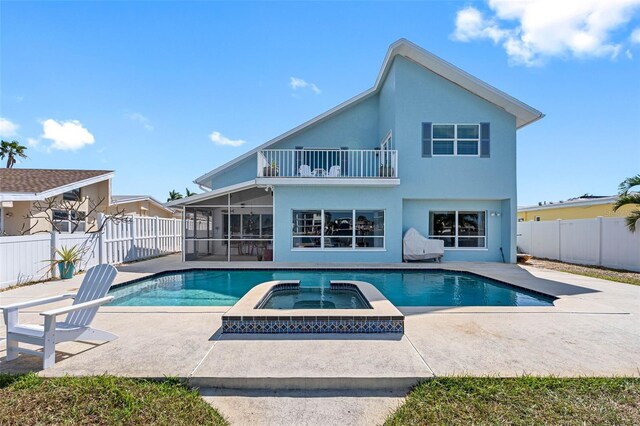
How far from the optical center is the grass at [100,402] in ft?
9.40


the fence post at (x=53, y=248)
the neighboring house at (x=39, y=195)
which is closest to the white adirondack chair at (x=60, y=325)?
the fence post at (x=53, y=248)

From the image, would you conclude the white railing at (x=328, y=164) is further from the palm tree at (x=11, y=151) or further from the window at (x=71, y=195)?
the palm tree at (x=11, y=151)

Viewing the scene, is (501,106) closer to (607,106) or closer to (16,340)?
(607,106)

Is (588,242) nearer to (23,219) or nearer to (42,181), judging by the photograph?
(42,181)

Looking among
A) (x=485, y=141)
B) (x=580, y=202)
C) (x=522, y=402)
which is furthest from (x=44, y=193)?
(x=580, y=202)

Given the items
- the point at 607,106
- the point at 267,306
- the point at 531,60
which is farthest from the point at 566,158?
the point at 267,306

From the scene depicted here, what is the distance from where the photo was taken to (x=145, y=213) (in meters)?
22.9

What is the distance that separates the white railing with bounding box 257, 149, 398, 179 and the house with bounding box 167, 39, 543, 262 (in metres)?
0.09

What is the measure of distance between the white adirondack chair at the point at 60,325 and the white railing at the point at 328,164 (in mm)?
9072

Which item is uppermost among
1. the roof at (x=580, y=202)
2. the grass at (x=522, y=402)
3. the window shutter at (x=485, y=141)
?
the window shutter at (x=485, y=141)

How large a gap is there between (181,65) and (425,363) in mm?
15103

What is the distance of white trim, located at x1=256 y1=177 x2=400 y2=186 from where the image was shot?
13297mm

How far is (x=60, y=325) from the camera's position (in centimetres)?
433

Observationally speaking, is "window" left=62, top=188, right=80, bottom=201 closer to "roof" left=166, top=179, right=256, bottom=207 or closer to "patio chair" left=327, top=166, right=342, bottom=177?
"roof" left=166, top=179, right=256, bottom=207
